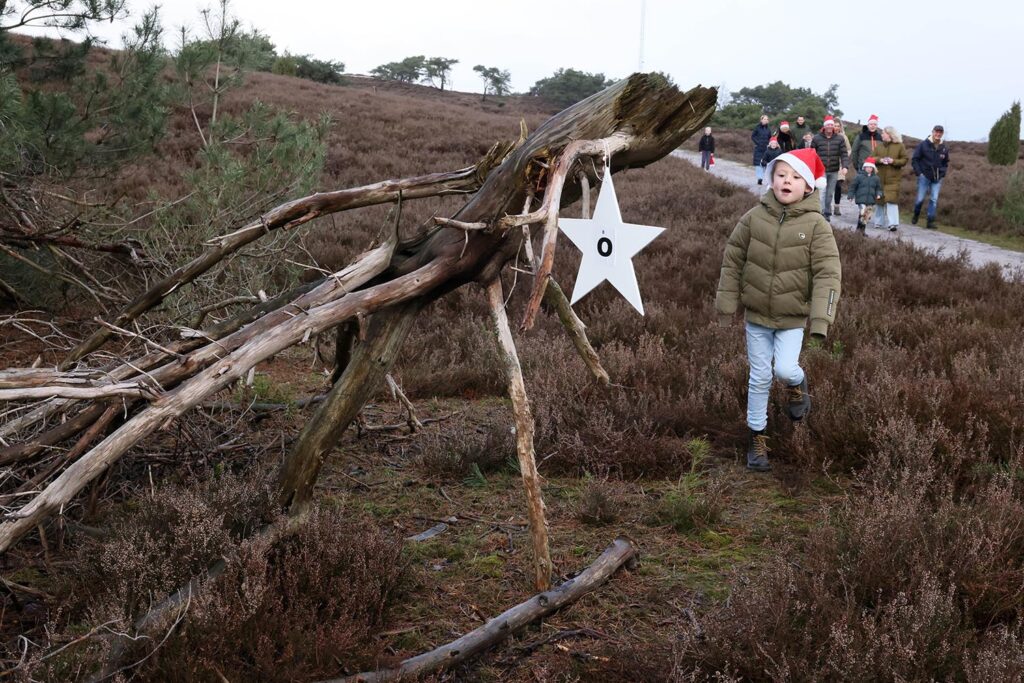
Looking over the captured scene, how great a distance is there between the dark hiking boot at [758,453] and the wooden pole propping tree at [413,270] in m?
1.86

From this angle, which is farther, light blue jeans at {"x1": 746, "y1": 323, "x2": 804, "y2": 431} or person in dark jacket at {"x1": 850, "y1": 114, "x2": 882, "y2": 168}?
person in dark jacket at {"x1": 850, "y1": 114, "x2": 882, "y2": 168}

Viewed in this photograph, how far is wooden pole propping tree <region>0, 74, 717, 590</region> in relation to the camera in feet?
9.77

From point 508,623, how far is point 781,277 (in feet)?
8.51

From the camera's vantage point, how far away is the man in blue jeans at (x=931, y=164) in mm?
14805

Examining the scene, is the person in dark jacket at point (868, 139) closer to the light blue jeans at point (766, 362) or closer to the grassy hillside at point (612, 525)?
the grassy hillside at point (612, 525)

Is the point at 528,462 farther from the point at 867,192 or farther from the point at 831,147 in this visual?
the point at 831,147

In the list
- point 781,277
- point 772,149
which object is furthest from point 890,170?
point 781,277

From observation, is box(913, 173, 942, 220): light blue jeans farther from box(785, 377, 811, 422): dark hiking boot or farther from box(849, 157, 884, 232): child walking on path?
box(785, 377, 811, 422): dark hiking boot

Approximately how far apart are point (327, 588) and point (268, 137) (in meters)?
6.05

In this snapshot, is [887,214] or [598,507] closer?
[598,507]

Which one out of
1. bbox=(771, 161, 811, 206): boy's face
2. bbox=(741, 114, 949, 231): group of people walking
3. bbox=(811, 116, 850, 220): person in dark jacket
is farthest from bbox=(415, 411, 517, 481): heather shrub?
bbox=(811, 116, 850, 220): person in dark jacket

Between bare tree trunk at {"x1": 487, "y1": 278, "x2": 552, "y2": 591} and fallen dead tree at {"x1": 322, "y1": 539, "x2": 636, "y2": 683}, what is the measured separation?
98 millimetres

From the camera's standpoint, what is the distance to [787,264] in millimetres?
4336

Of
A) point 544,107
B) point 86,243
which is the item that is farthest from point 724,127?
point 86,243
